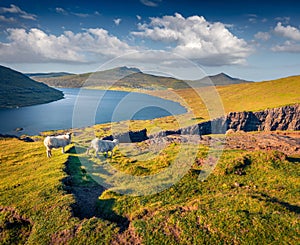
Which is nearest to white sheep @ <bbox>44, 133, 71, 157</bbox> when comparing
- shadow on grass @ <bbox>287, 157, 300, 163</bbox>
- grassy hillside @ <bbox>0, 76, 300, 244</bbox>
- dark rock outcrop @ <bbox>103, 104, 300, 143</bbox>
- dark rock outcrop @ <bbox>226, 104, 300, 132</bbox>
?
grassy hillside @ <bbox>0, 76, 300, 244</bbox>

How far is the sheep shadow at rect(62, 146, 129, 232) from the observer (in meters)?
16.2

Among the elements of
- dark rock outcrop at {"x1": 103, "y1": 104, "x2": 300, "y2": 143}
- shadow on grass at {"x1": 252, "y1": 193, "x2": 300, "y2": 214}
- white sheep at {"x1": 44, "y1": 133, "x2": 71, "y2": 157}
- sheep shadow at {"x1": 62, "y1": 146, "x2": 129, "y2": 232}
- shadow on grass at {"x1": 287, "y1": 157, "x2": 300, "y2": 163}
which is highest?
shadow on grass at {"x1": 287, "y1": 157, "x2": 300, "y2": 163}

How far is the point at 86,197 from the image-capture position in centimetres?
1922

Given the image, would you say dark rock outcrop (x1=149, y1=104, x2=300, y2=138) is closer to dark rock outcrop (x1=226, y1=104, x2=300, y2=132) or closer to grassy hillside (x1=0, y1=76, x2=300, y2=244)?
dark rock outcrop (x1=226, y1=104, x2=300, y2=132)

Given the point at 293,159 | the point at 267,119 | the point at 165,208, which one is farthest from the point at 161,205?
the point at 267,119

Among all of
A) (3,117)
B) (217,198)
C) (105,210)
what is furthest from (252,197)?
(3,117)

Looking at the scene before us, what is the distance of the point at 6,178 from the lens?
22.9m

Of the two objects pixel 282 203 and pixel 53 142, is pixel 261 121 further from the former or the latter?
pixel 282 203

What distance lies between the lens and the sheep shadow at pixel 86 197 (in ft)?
53.1

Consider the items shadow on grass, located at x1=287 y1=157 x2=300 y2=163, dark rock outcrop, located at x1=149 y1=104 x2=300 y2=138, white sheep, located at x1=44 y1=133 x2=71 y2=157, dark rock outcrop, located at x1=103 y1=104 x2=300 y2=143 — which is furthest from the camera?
dark rock outcrop, located at x1=149 y1=104 x2=300 y2=138

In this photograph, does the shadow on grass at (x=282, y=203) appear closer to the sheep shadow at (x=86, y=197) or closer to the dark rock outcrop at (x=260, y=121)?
the sheep shadow at (x=86, y=197)

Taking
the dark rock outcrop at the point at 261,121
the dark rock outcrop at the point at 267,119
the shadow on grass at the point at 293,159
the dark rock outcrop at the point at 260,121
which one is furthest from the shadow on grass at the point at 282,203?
the dark rock outcrop at the point at 267,119

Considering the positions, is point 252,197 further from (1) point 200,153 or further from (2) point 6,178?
(2) point 6,178

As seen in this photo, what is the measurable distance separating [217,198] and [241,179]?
454cm
